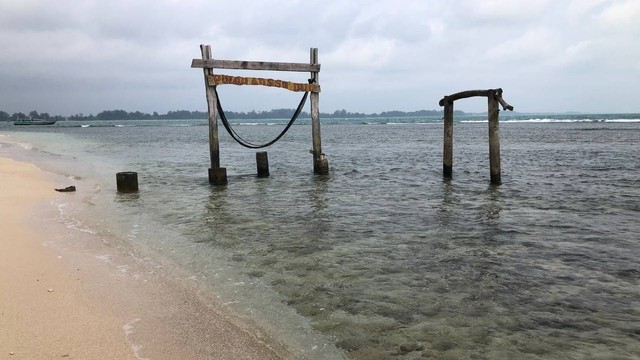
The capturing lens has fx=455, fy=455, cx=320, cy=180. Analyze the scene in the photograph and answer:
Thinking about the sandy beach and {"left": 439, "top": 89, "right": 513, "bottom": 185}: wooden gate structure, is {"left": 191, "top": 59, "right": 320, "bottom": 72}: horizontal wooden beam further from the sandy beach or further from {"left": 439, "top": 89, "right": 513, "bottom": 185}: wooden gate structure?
the sandy beach

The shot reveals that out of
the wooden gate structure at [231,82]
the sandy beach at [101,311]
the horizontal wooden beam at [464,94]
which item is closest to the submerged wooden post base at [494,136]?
the horizontal wooden beam at [464,94]

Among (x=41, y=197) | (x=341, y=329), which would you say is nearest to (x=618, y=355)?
(x=341, y=329)

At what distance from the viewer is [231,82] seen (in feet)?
43.8

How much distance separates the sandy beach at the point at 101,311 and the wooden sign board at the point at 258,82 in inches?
293

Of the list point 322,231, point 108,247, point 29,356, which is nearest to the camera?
point 29,356

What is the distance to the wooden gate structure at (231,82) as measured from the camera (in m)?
12.9

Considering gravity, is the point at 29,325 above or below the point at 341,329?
above

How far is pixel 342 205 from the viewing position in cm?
1036

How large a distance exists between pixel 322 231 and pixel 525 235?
336 cm

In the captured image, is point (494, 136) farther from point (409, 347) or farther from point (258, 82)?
point (409, 347)

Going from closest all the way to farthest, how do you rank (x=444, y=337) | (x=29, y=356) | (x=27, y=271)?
(x=29, y=356) < (x=444, y=337) < (x=27, y=271)

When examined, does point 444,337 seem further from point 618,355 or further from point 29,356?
point 29,356

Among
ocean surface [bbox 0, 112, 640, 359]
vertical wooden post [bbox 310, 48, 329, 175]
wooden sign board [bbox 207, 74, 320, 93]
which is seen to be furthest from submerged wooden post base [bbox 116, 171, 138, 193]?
vertical wooden post [bbox 310, 48, 329, 175]

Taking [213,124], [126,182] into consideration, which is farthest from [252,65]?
[126,182]
